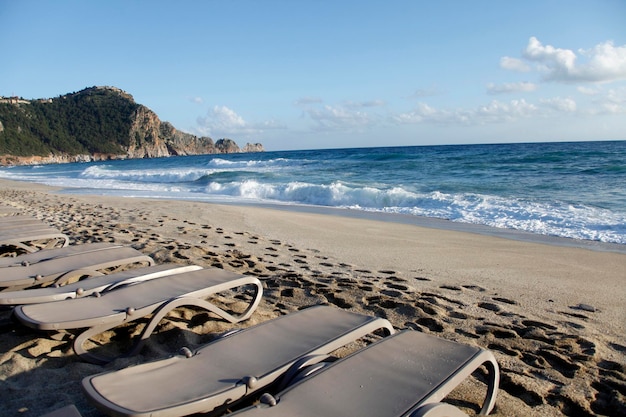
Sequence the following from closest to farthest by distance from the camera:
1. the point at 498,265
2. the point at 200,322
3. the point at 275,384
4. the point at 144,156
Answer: the point at 275,384
the point at 200,322
the point at 498,265
the point at 144,156

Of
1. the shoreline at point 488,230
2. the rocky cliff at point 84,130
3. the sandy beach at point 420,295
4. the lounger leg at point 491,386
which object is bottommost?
the shoreline at point 488,230

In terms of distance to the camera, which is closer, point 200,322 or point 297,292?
point 200,322

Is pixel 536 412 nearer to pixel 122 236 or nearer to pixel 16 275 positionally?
pixel 16 275

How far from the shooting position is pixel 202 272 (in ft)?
11.4

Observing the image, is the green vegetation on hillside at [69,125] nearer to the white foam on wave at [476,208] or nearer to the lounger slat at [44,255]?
the white foam on wave at [476,208]

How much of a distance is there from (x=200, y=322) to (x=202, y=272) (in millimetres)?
383

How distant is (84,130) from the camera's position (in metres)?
88.3

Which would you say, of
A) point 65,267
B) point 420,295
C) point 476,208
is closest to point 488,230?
point 476,208

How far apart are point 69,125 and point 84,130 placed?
10.3ft

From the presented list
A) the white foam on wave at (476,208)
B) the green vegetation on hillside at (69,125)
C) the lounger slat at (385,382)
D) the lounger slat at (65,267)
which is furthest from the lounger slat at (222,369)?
the green vegetation on hillside at (69,125)

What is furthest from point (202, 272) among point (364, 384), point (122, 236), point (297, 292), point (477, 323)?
point (122, 236)

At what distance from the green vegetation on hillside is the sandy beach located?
80.7 meters

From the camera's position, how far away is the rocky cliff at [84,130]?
253 ft

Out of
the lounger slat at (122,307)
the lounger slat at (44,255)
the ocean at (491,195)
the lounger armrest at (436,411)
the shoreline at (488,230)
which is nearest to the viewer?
the lounger armrest at (436,411)
